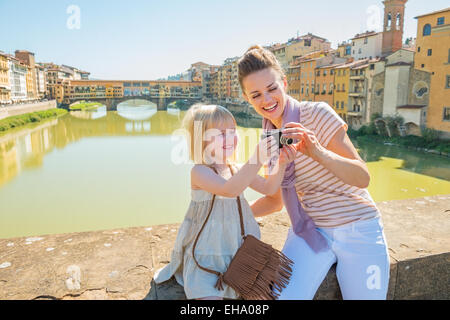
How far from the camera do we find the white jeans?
1043 mm

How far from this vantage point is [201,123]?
43.9 inches

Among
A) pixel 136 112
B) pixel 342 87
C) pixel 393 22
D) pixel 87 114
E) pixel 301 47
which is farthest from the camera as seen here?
pixel 136 112

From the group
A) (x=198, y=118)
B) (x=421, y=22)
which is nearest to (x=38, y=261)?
(x=198, y=118)

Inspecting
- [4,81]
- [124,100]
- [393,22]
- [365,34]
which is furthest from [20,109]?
[393,22]

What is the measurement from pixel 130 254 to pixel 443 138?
1601 centimetres

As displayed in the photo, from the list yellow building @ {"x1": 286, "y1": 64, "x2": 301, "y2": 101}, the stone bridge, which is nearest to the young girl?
yellow building @ {"x1": 286, "y1": 64, "x2": 301, "y2": 101}

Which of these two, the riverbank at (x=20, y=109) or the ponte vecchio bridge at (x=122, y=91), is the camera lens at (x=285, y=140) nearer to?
the riverbank at (x=20, y=109)

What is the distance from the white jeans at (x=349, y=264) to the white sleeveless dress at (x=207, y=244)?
0.17 meters

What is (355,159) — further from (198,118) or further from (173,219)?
(173,219)

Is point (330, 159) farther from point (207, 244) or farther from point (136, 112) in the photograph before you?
point (136, 112)

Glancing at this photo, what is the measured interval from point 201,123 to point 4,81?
3366 centimetres

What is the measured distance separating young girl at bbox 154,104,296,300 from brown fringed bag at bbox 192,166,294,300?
26 mm

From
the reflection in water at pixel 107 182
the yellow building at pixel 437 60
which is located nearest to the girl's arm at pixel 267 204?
the reflection in water at pixel 107 182

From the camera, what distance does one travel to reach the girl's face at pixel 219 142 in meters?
1.12
